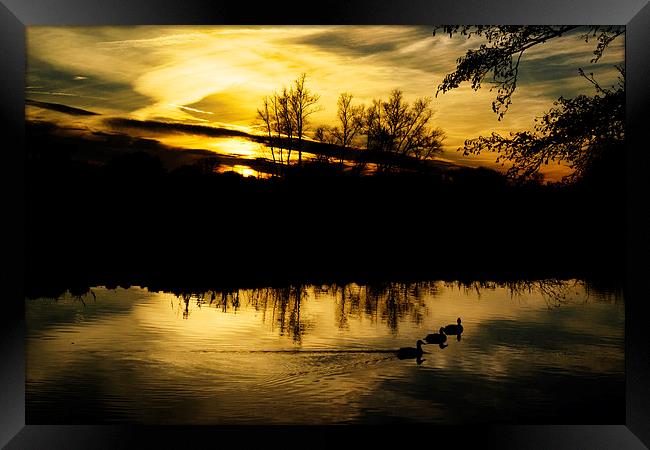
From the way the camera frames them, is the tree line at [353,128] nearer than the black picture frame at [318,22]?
No

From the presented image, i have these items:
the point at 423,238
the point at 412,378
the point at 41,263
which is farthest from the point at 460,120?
the point at 41,263

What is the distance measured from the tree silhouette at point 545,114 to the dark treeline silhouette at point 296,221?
215 millimetres

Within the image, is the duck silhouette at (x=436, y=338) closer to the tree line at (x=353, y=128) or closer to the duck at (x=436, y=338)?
the duck at (x=436, y=338)

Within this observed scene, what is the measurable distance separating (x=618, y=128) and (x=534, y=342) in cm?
157

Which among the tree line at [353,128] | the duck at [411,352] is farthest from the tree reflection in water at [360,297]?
the tree line at [353,128]

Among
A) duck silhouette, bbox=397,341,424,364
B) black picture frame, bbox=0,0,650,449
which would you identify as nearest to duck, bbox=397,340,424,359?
duck silhouette, bbox=397,341,424,364

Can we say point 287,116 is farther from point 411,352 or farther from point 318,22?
point 411,352

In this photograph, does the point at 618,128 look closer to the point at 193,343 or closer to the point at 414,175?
the point at 414,175

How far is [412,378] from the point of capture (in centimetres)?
530

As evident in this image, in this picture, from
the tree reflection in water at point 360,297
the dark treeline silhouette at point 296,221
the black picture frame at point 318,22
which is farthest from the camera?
the dark treeline silhouette at point 296,221

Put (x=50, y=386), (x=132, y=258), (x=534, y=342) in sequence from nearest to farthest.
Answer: (x=50, y=386)
(x=534, y=342)
(x=132, y=258)

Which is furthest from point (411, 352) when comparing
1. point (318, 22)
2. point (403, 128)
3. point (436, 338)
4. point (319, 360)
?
point (318, 22)

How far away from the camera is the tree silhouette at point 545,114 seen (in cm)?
545

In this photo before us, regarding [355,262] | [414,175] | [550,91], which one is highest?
[550,91]
